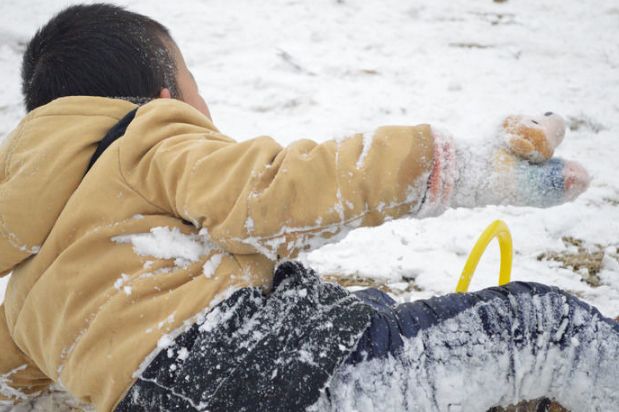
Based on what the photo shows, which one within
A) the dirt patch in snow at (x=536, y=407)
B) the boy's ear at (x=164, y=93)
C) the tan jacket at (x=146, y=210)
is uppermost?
the boy's ear at (x=164, y=93)

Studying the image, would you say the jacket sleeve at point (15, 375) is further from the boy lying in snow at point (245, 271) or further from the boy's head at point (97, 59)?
the boy's head at point (97, 59)

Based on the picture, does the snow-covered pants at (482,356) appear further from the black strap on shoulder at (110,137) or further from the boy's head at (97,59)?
the boy's head at (97,59)

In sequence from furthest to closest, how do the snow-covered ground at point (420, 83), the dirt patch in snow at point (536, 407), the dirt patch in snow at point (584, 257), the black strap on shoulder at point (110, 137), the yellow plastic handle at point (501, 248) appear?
1. the snow-covered ground at point (420, 83)
2. the dirt patch in snow at point (584, 257)
3. the yellow plastic handle at point (501, 248)
4. the dirt patch in snow at point (536, 407)
5. the black strap on shoulder at point (110, 137)

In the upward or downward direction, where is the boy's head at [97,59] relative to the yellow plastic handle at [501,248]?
upward

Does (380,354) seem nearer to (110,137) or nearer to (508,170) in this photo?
(508,170)

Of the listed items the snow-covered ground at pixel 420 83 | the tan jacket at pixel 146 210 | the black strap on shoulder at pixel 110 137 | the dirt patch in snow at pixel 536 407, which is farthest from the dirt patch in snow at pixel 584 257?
the black strap on shoulder at pixel 110 137

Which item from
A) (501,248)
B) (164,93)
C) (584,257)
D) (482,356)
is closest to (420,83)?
(584,257)

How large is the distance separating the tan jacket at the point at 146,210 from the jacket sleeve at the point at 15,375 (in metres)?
0.18

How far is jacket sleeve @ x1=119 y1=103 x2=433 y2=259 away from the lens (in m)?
0.93

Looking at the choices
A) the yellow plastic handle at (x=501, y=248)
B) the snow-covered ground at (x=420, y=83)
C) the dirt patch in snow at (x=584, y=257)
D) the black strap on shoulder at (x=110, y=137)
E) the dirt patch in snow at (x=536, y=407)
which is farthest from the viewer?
the snow-covered ground at (x=420, y=83)

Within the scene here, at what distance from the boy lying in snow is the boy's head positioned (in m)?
0.13

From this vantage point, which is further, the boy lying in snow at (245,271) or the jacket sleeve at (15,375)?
the jacket sleeve at (15,375)

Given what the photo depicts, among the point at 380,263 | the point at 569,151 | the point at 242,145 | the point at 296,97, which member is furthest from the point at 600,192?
the point at 242,145

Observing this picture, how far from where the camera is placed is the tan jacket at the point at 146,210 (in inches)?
37.0
